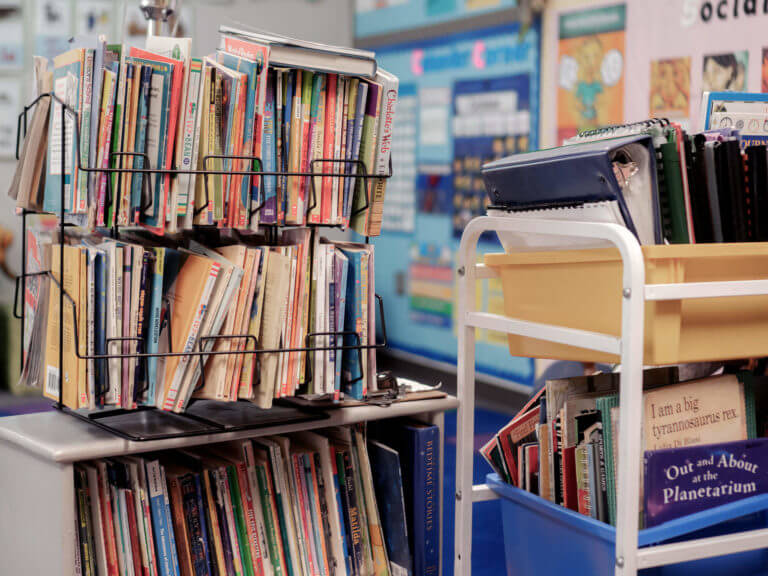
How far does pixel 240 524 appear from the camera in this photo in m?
1.74

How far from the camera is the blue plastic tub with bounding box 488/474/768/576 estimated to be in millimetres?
1396

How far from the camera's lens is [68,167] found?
60.6 inches

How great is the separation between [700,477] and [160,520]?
975 millimetres

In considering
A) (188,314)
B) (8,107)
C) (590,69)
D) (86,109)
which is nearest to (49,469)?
(188,314)

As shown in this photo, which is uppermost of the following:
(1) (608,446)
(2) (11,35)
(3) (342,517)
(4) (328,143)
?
(2) (11,35)

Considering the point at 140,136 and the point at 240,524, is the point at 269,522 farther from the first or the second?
the point at 140,136

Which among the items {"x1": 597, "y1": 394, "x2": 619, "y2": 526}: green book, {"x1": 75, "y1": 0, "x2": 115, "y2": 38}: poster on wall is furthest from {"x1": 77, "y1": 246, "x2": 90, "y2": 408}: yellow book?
{"x1": 75, "y1": 0, "x2": 115, "y2": 38}: poster on wall

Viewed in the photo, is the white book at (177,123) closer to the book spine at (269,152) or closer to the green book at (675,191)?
the book spine at (269,152)

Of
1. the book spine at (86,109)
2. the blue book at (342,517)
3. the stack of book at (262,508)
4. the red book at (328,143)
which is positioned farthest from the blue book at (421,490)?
the book spine at (86,109)

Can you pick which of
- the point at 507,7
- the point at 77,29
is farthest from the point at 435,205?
the point at 77,29

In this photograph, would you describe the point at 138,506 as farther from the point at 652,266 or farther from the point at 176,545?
the point at 652,266

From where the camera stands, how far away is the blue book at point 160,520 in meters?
1.65

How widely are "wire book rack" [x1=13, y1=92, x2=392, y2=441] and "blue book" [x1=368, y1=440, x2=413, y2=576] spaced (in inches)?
7.4

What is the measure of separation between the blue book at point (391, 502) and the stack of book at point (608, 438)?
25 cm
